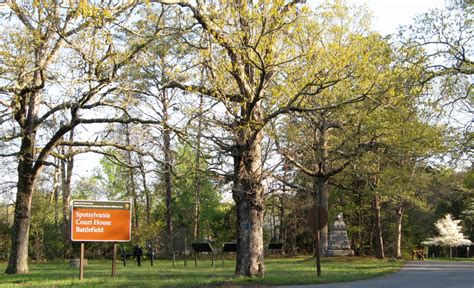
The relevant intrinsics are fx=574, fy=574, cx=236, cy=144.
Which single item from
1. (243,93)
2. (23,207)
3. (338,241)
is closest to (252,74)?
(243,93)

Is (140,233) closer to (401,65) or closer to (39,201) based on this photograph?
(39,201)

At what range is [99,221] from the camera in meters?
19.2

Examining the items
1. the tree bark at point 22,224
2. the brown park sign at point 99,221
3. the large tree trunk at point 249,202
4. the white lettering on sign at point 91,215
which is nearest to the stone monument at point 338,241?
the large tree trunk at point 249,202

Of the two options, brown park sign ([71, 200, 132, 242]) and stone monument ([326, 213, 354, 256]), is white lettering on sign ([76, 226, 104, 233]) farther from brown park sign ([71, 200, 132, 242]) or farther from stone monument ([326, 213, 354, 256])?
stone monument ([326, 213, 354, 256])

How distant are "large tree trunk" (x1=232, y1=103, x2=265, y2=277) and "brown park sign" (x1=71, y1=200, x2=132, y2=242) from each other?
3.89 metres

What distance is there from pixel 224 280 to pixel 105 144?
33.1 ft

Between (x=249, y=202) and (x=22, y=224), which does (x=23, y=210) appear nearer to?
(x=22, y=224)

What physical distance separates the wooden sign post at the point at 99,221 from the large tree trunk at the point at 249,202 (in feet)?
12.8

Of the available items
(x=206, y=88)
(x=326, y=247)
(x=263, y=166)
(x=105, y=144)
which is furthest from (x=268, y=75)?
(x=326, y=247)

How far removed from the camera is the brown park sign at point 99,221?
1888 cm

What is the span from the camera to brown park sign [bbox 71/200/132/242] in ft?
61.9

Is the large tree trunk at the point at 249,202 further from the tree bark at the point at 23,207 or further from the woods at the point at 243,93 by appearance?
the tree bark at the point at 23,207

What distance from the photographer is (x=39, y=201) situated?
1943 inches

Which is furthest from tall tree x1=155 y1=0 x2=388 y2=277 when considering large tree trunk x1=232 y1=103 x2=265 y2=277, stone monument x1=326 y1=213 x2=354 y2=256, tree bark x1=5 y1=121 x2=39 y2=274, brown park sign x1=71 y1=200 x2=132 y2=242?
stone monument x1=326 y1=213 x2=354 y2=256
